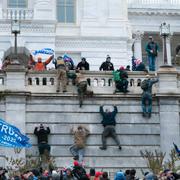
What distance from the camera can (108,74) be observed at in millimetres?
37938

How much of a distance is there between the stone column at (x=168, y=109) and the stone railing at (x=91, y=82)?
82cm

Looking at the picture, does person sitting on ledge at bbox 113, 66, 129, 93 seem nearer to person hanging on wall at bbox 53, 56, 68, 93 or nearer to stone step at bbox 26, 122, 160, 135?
stone step at bbox 26, 122, 160, 135

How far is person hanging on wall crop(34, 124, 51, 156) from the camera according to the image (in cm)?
3609

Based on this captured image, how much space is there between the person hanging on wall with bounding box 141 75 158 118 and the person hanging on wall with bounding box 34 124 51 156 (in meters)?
4.43

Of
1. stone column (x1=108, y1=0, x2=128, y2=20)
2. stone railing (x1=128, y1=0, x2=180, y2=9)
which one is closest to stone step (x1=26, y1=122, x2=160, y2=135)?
stone column (x1=108, y1=0, x2=128, y2=20)

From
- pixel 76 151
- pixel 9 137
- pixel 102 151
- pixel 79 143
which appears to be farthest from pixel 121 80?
pixel 9 137

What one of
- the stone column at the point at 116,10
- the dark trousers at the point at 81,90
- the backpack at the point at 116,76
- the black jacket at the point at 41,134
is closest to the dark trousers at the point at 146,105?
the backpack at the point at 116,76

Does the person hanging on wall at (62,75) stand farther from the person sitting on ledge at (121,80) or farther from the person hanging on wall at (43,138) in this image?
the person sitting on ledge at (121,80)

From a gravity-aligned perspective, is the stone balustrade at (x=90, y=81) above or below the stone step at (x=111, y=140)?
above

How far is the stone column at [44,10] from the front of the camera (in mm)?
53688

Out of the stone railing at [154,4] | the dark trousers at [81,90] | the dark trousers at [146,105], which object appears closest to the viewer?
A: the dark trousers at [81,90]

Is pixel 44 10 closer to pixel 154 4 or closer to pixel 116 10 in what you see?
pixel 116 10

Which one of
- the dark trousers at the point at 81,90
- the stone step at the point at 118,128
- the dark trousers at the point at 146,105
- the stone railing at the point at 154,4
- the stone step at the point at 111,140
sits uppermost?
the stone railing at the point at 154,4

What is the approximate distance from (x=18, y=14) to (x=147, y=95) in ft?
61.6
